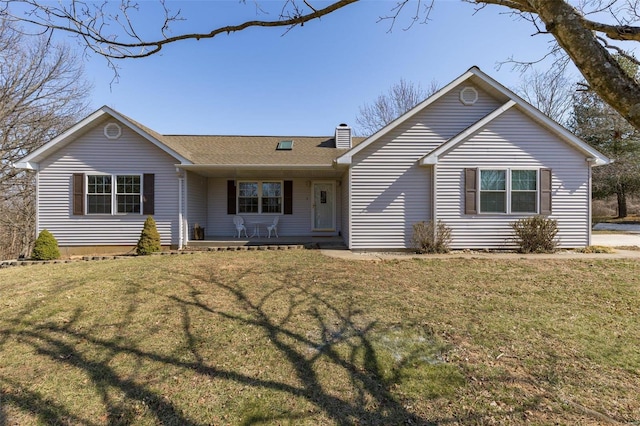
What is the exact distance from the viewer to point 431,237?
29.0ft

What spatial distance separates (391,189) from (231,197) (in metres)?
6.63

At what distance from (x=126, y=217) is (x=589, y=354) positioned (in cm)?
1168

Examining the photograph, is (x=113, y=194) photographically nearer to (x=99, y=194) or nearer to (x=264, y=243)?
(x=99, y=194)

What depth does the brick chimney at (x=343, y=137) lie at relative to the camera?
13.5 m

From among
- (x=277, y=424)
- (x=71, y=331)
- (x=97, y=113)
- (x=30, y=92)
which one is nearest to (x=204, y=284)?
(x=71, y=331)

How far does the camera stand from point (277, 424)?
2365 millimetres

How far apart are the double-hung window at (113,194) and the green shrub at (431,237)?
360 inches

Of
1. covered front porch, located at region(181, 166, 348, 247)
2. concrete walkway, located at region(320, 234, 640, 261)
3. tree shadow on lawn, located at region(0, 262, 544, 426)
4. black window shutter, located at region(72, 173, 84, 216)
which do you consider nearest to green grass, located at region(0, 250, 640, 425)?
tree shadow on lawn, located at region(0, 262, 544, 426)

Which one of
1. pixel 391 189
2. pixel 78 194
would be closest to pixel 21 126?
pixel 78 194

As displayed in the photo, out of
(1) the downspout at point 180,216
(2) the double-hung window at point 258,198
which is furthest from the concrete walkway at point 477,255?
(1) the downspout at point 180,216

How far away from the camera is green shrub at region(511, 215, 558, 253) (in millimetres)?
8758

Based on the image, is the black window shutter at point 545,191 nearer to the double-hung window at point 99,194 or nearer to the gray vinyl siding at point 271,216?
the gray vinyl siding at point 271,216

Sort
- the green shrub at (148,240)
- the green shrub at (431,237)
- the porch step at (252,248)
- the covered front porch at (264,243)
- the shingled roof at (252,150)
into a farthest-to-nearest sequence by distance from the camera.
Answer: the shingled roof at (252,150) → the covered front porch at (264,243) → the porch step at (252,248) → the green shrub at (148,240) → the green shrub at (431,237)

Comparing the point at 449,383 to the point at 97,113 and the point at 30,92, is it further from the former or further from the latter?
the point at 30,92
